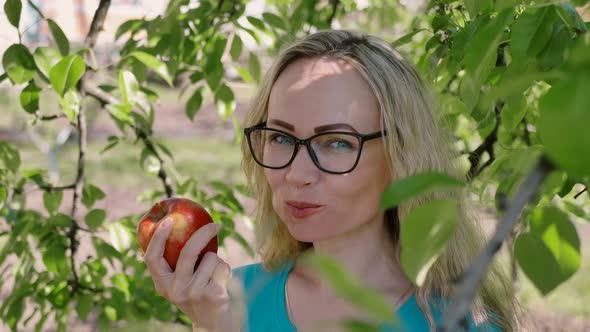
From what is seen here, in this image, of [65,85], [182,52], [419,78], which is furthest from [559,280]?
[182,52]

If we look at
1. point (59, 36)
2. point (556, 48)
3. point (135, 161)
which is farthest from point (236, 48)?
point (135, 161)

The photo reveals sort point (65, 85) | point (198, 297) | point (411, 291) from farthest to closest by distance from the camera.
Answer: point (65, 85) → point (411, 291) → point (198, 297)

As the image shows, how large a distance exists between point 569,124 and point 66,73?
1.38 metres

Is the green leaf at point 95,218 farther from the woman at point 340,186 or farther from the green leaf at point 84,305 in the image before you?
the woman at point 340,186

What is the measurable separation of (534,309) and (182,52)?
347 cm

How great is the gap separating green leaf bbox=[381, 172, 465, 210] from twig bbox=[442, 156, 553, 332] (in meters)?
0.07

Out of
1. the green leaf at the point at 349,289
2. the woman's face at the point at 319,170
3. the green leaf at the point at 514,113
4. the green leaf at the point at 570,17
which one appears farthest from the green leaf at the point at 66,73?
the green leaf at the point at 349,289

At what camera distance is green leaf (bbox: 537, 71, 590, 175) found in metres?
0.44

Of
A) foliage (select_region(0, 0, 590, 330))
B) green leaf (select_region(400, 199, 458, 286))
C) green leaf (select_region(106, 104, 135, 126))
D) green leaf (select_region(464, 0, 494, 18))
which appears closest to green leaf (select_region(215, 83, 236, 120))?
foliage (select_region(0, 0, 590, 330))

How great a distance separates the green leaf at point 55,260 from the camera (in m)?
2.13

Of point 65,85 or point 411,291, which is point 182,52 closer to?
point 65,85

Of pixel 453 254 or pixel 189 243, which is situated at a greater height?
pixel 189 243

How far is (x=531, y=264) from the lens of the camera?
0.74m

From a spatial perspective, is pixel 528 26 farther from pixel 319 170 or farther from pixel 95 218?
pixel 95 218
